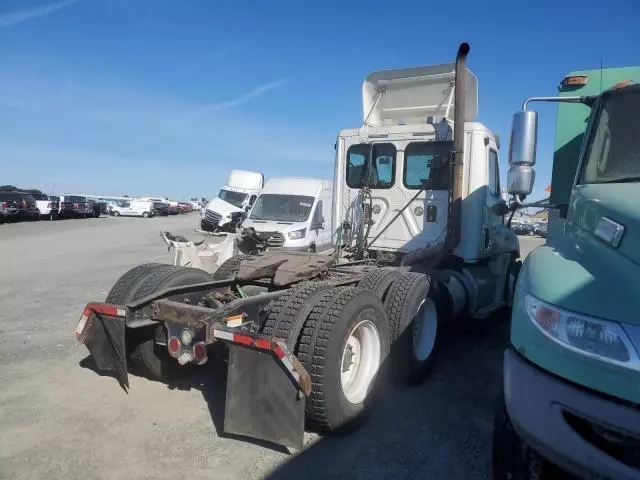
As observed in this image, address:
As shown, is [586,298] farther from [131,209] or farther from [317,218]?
[131,209]

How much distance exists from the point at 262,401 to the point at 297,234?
9.06 meters

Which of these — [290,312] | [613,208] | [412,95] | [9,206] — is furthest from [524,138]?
[9,206]

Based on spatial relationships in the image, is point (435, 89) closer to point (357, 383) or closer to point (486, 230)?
point (486, 230)

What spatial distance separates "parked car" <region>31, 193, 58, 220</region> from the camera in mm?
34625

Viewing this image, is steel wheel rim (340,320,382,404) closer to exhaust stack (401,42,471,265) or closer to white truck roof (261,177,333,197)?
exhaust stack (401,42,471,265)

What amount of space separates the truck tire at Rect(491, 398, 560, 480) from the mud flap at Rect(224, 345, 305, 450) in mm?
1259

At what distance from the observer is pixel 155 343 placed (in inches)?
184

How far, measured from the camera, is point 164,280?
15.9 ft

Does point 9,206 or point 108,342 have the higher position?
point 9,206

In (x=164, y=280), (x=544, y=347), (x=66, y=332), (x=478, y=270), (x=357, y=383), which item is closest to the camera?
(x=544, y=347)

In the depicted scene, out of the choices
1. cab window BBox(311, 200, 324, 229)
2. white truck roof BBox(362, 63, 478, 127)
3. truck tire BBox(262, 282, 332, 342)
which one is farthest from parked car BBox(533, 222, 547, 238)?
truck tire BBox(262, 282, 332, 342)

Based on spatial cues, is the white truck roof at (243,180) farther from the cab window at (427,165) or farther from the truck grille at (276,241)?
the cab window at (427,165)

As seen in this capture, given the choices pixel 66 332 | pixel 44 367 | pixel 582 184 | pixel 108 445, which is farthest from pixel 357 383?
pixel 66 332

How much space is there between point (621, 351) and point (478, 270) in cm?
505
